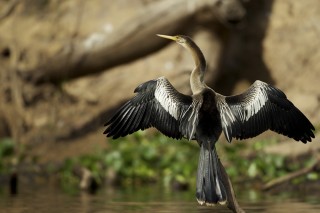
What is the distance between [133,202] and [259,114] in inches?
81.1

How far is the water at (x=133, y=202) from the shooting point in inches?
323

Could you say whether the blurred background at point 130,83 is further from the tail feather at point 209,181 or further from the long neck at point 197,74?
the tail feather at point 209,181

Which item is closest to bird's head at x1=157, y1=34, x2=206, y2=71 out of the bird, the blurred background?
the bird

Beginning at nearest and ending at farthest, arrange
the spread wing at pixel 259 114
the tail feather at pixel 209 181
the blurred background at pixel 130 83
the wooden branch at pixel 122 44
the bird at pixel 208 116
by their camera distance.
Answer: the tail feather at pixel 209 181 → the bird at pixel 208 116 → the spread wing at pixel 259 114 → the blurred background at pixel 130 83 → the wooden branch at pixel 122 44

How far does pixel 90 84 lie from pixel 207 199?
28.9 feet

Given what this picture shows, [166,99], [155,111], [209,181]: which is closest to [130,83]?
[155,111]

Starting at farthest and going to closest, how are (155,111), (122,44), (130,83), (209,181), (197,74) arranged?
(130,83) < (122,44) < (197,74) < (155,111) < (209,181)

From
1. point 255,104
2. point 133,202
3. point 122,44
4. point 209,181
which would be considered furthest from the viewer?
point 122,44

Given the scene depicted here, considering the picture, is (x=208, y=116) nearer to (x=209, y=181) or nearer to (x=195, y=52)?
(x=209, y=181)

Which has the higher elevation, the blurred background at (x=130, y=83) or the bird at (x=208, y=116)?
the blurred background at (x=130, y=83)

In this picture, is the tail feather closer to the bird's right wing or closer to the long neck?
the bird's right wing

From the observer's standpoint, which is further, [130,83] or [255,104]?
[130,83]

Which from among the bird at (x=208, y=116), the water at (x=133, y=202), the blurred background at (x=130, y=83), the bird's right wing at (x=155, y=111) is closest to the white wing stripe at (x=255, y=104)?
the bird at (x=208, y=116)

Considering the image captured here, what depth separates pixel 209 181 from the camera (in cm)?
692
